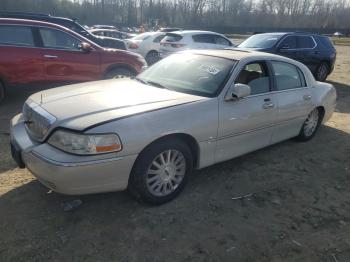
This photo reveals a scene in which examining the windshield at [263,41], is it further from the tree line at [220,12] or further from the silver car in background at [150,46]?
the tree line at [220,12]

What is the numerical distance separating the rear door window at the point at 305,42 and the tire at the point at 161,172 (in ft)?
30.2

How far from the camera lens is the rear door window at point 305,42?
11.7 meters

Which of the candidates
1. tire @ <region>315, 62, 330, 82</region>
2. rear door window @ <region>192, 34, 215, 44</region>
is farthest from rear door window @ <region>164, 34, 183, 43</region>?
tire @ <region>315, 62, 330, 82</region>

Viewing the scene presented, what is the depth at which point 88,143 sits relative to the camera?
3.17 meters

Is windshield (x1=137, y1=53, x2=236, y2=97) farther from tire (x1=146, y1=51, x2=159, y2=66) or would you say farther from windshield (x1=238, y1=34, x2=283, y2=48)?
tire (x1=146, y1=51, x2=159, y2=66)

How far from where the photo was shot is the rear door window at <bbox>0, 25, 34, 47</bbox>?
22.9 ft

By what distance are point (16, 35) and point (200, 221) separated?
5548mm

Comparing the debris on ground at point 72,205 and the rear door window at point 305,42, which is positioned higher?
the rear door window at point 305,42

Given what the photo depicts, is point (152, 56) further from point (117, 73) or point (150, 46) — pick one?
point (117, 73)

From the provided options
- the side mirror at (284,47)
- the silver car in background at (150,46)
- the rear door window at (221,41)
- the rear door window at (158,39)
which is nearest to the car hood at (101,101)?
the side mirror at (284,47)

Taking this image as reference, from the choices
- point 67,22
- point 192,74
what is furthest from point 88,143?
point 67,22

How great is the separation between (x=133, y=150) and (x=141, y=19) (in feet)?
261

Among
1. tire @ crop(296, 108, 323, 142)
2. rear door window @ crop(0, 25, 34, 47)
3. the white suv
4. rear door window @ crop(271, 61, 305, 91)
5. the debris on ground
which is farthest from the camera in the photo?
the white suv

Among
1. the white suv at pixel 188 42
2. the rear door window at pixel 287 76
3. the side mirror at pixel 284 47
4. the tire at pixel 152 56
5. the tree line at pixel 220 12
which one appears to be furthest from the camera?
the tree line at pixel 220 12
